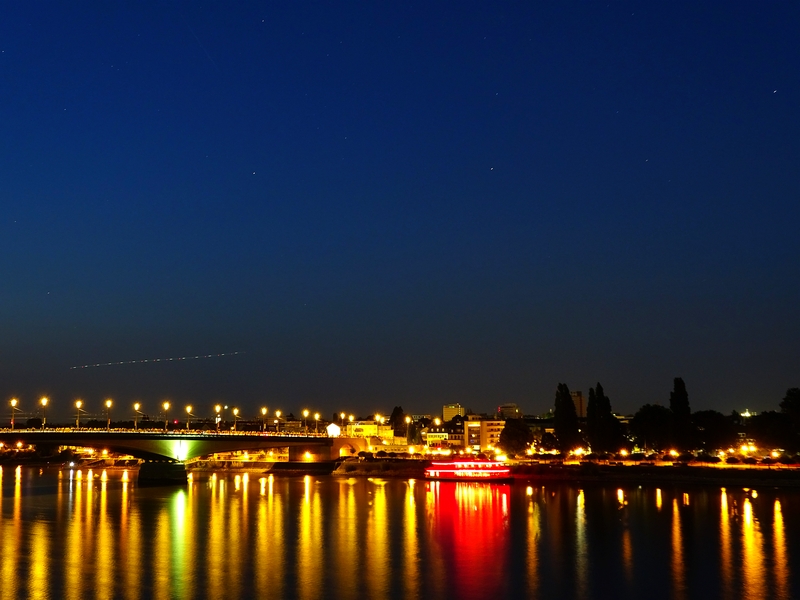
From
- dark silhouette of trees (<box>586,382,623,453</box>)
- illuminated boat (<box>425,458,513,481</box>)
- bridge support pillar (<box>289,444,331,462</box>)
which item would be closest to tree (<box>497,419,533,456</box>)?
dark silhouette of trees (<box>586,382,623,453</box>)

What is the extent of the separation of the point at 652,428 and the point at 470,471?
24105 mm

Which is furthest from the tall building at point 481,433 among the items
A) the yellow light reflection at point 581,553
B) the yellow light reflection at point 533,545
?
the yellow light reflection at point 581,553

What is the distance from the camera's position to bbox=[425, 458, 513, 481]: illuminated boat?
3014 inches

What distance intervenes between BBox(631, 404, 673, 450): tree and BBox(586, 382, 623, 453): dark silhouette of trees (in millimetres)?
5473

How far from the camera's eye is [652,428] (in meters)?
→ 88.8

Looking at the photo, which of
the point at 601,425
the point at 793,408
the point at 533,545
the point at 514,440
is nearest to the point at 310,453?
the point at 514,440

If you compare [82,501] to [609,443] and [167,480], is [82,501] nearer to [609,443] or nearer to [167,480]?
[167,480]

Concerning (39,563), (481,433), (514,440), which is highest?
(39,563)

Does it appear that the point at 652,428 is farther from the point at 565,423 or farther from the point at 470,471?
the point at 470,471

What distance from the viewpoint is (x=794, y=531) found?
4112 cm

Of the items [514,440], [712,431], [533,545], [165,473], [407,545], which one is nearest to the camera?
[407,545]

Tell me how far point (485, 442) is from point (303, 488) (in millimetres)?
71404

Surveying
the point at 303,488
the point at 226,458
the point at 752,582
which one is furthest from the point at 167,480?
the point at 752,582

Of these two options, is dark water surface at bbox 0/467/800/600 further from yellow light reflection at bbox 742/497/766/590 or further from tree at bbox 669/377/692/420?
tree at bbox 669/377/692/420
